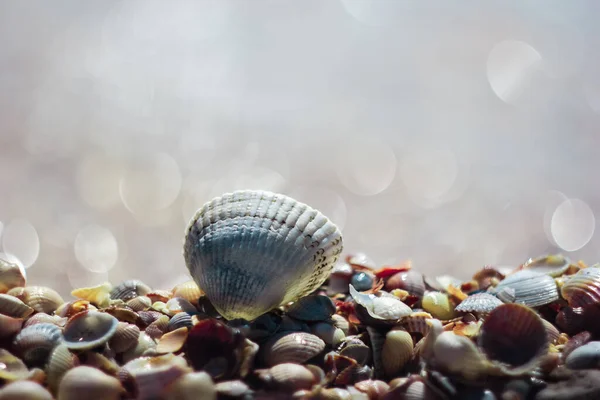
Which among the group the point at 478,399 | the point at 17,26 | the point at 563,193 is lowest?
the point at 478,399

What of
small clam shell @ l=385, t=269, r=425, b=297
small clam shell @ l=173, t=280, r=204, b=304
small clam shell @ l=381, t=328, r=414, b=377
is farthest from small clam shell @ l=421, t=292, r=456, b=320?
small clam shell @ l=173, t=280, r=204, b=304

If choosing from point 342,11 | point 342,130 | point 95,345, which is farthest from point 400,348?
point 342,11

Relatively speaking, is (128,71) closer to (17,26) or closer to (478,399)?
(17,26)

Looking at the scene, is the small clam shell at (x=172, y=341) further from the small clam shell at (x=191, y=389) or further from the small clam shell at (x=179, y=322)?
the small clam shell at (x=191, y=389)

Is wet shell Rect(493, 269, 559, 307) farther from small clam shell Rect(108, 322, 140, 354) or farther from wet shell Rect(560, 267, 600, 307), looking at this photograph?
small clam shell Rect(108, 322, 140, 354)

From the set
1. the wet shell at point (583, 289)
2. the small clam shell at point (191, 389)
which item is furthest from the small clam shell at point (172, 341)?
the wet shell at point (583, 289)
